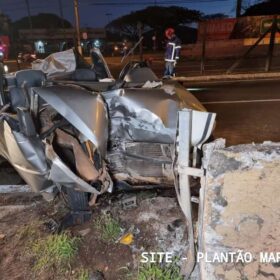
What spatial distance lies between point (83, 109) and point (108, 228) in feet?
3.59

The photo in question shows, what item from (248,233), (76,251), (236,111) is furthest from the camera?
(236,111)

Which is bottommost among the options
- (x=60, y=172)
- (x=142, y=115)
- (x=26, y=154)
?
(x=60, y=172)

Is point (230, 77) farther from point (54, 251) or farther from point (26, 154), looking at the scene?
point (54, 251)

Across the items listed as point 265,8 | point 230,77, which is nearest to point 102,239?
point 230,77

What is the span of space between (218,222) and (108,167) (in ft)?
3.99

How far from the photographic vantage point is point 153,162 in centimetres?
247

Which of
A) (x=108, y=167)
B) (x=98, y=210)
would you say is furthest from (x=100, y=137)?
(x=98, y=210)

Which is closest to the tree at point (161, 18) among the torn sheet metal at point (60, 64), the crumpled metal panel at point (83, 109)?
the torn sheet metal at point (60, 64)

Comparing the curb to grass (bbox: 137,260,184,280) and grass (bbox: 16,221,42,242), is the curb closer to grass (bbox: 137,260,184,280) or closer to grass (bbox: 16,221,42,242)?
grass (bbox: 16,221,42,242)

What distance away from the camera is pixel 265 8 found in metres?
32.1

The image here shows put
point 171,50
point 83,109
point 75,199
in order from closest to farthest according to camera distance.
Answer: point 83,109, point 75,199, point 171,50

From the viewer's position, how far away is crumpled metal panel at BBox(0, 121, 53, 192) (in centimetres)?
224

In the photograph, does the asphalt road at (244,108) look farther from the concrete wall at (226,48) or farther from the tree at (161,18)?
the tree at (161,18)

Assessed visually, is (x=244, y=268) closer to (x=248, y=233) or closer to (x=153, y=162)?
(x=248, y=233)
